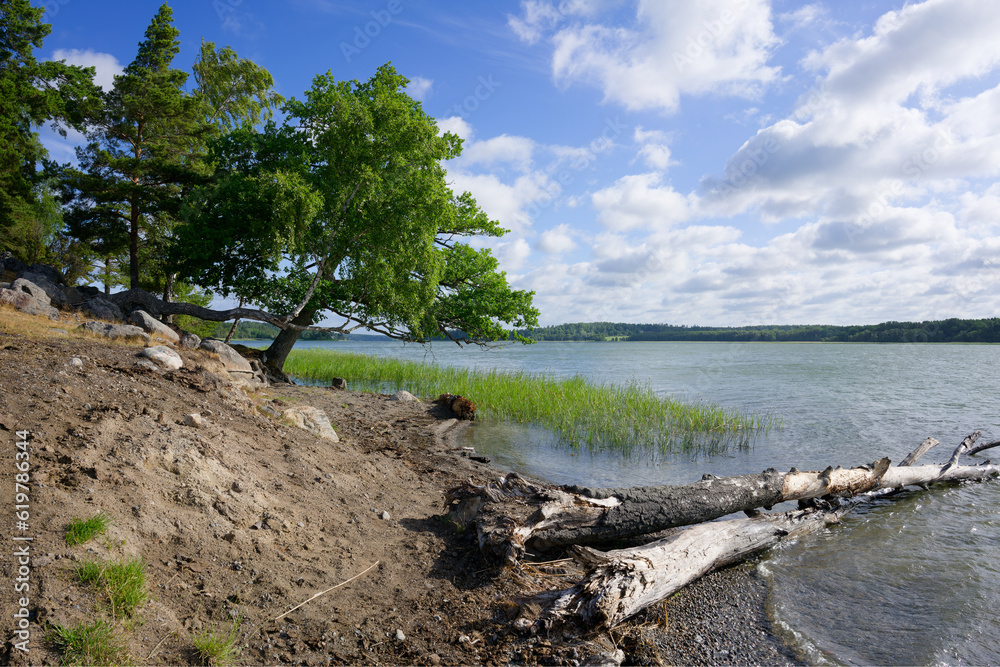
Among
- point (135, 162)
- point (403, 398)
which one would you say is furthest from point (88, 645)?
point (135, 162)

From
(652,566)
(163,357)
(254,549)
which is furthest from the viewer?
(163,357)

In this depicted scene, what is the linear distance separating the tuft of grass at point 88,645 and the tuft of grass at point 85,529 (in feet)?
2.72

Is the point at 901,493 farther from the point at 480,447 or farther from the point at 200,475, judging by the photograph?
the point at 200,475

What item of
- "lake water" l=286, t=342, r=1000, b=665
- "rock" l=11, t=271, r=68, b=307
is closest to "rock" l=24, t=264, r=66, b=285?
"rock" l=11, t=271, r=68, b=307

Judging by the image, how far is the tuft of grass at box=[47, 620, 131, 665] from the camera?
8.73 feet

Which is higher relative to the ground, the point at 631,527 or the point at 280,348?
the point at 280,348

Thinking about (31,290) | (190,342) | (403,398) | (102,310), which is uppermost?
(31,290)

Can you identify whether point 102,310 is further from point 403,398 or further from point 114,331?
point 403,398

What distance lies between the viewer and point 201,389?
715 cm

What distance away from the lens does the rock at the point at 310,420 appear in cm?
840

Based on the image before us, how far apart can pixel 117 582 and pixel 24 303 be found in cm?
1188

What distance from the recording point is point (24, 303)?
36.9 feet

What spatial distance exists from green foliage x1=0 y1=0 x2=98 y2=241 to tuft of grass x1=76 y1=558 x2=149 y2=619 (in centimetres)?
1893

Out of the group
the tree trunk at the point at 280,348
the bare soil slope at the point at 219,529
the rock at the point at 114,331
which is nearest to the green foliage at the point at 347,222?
A: the tree trunk at the point at 280,348
